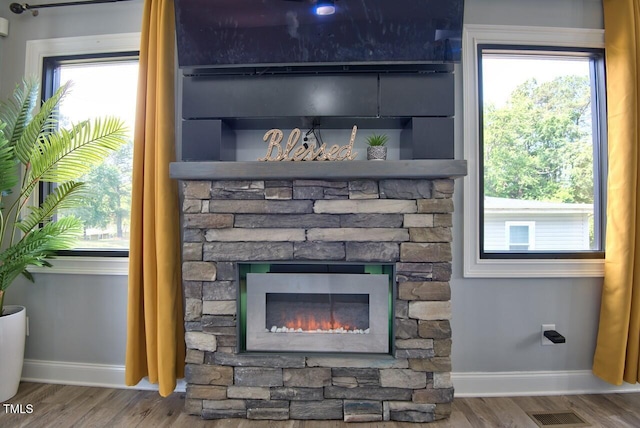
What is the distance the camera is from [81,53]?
2031 millimetres

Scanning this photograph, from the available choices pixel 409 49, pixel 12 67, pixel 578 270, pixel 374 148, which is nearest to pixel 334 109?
pixel 374 148

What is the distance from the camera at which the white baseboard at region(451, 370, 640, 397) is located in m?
1.86

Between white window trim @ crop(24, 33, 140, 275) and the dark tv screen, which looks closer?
the dark tv screen

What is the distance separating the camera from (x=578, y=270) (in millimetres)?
1890

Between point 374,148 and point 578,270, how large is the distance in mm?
1418

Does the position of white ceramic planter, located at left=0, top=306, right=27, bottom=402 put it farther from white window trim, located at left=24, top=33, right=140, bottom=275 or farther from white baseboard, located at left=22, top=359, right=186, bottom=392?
white window trim, located at left=24, top=33, right=140, bottom=275

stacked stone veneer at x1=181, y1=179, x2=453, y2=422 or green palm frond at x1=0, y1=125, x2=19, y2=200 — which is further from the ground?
green palm frond at x1=0, y1=125, x2=19, y2=200

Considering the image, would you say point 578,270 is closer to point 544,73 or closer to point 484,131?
point 484,131

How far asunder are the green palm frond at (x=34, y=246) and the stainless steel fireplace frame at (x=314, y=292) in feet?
3.41

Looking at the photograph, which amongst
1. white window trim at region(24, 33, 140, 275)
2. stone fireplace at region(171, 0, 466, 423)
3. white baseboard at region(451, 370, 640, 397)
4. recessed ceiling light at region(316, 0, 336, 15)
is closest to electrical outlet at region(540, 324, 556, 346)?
white baseboard at region(451, 370, 640, 397)

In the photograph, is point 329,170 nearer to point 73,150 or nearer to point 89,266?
point 73,150

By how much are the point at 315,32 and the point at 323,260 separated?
1136 millimetres

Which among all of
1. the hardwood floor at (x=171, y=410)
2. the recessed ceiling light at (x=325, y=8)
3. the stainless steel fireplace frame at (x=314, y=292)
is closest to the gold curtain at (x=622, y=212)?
the hardwood floor at (x=171, y=410)

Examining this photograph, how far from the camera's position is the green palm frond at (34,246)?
1.73m
